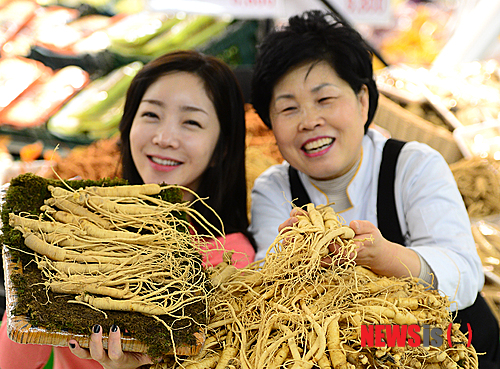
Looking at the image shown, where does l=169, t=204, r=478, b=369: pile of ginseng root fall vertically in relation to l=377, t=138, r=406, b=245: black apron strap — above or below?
below

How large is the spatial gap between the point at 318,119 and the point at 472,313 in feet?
2.77

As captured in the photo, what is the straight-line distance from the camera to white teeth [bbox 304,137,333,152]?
4.95 feet

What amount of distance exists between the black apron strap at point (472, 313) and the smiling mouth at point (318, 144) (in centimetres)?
25

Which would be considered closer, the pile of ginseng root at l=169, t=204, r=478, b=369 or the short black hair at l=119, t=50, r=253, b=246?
the pile of ginseng root at l=169, t=204, r=478, b=369

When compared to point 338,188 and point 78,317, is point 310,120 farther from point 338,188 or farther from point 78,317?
point 78,317

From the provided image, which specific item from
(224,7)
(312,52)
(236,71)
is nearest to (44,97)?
(236,71)

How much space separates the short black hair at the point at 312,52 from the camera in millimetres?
1529

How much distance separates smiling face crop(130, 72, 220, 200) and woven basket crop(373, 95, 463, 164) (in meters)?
1.70

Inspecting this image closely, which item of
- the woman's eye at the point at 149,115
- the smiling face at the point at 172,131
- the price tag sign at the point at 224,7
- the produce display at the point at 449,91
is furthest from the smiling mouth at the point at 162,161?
the produce display at the point at 449,91

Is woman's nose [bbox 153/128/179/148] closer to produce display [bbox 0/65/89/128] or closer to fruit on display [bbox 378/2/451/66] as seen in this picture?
produce display [bbox 0/65/89/128]

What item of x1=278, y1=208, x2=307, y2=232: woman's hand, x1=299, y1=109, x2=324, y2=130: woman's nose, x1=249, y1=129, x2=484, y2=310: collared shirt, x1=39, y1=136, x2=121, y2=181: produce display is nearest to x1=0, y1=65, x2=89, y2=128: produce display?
x1=39, y1=136, x2=121, y2=181: produce display

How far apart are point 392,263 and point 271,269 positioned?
1.02ft

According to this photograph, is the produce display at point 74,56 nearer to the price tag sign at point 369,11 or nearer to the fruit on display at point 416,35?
the price tag sign at point 369,11

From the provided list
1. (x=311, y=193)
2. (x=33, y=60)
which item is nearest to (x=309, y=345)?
(x=311, y=193)
